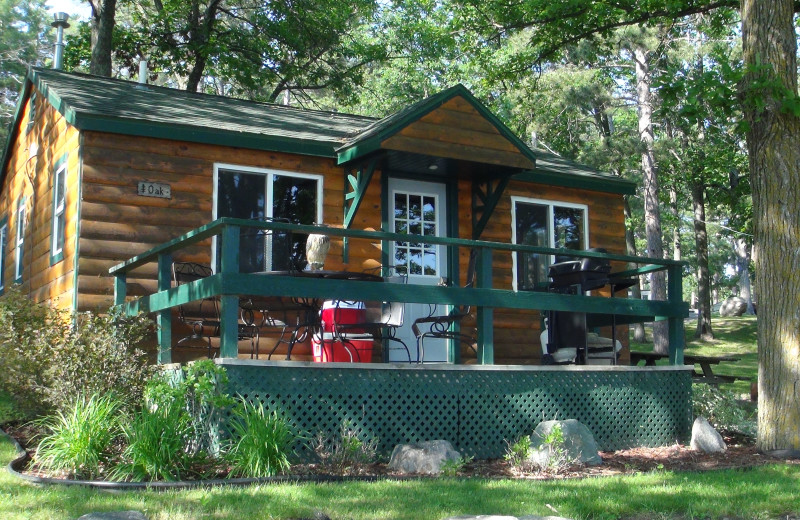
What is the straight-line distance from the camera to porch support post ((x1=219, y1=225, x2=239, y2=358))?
6.81 m

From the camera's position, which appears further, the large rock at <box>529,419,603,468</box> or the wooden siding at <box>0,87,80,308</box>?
the wooden siding at <box>0,87,80,308</box>

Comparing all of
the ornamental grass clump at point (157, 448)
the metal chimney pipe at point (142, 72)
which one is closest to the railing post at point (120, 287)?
the ornamental grass clump at point (157, 448)

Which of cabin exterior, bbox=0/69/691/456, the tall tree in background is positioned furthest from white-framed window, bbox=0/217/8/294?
the tall tree in background

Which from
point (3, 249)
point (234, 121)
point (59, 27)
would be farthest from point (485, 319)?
point (59, 27)

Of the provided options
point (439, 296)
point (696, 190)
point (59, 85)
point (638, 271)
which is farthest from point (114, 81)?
point (696, 190)

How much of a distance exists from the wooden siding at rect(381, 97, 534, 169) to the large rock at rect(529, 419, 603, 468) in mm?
3710

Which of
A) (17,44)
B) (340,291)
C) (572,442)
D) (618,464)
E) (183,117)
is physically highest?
(17,44)

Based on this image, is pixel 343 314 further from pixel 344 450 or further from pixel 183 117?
pixel 183 117

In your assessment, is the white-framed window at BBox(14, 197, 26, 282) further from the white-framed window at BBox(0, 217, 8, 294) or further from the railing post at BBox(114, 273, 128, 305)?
the railing post at BBox(114, 273, 128, 305)

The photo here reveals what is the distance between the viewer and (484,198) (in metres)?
11.2

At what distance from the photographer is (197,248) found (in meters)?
9.58

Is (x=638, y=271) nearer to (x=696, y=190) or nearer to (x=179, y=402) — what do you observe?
(x=179, y=402)

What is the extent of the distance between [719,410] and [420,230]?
174 inches

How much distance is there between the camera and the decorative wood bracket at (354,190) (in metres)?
9.95
